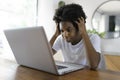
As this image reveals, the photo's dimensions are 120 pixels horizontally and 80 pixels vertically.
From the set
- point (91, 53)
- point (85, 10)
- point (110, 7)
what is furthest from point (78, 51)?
point (85, 10)

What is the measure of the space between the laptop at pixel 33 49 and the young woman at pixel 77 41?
19 centimetres

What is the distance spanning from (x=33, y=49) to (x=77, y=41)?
537mm

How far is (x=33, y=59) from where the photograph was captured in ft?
3.30

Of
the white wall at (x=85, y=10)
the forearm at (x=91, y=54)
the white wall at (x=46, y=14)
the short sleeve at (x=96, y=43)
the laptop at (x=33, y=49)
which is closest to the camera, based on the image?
the laptop at (x=33, y=49)

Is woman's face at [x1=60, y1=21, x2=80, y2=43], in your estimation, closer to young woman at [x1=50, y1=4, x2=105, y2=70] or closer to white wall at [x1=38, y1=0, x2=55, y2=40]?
young woman at [x1=50, y1=4, x2=105, y2=70]

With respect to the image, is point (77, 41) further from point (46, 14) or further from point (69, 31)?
point (46, 14)

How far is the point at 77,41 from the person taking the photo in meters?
1.41

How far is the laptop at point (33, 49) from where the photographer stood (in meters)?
0.86

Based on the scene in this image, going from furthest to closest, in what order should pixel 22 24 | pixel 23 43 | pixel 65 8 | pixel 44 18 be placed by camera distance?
1. pixel 44 18
2. pixel 22 24
3. pixel 65 8
4. pixel 23 43

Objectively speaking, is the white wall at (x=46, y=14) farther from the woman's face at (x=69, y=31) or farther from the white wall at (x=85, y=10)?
the woman's face at (x=69, y=31)

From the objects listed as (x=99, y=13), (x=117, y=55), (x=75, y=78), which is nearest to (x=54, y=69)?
(x=75, y=78)

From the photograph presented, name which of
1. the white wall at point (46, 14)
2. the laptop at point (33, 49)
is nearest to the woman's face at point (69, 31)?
the laptop at point (33, 49)

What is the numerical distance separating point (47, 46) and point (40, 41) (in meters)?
0.05

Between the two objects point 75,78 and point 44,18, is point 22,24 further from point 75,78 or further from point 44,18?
point 75,78
